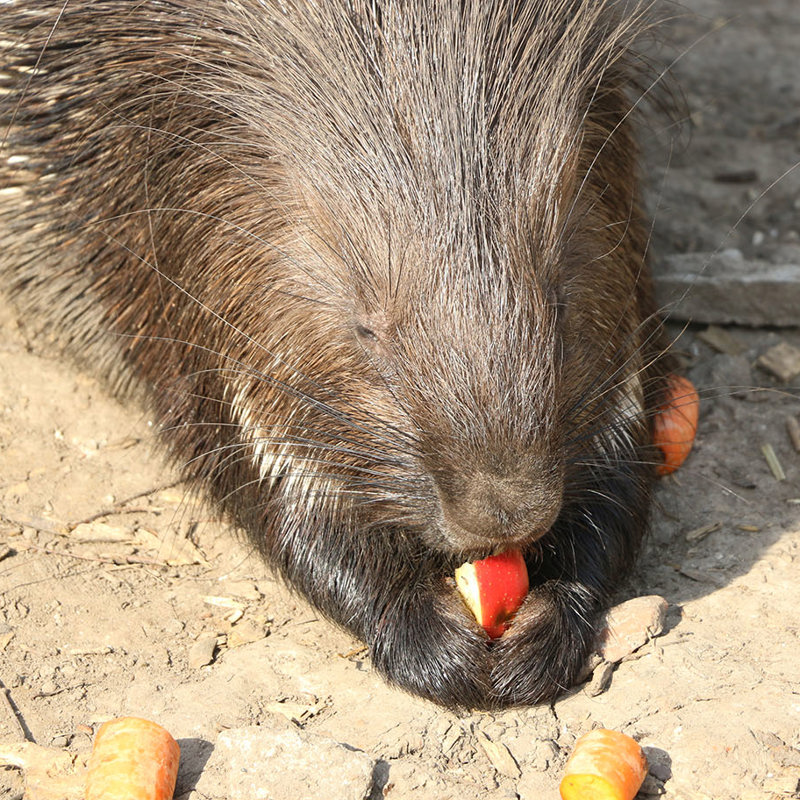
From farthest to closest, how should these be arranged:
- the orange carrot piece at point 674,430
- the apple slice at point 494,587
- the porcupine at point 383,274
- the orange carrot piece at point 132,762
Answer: the orange carrot piece at point 674,430
the apple slice at point 494,587
the porcupine at point 383,274
the orange carrot piece at point 132,762

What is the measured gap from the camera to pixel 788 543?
338cm

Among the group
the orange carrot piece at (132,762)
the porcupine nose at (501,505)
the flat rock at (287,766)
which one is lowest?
the flat rock at (287,766)

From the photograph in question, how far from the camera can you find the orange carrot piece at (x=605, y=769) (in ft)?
7.83

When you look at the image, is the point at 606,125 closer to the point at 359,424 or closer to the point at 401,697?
the point at 359,424

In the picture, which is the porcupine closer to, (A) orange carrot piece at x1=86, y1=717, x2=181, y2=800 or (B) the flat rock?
(B) the flat rock

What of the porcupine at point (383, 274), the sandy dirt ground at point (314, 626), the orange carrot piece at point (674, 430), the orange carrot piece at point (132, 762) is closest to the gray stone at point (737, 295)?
the sandy dirt ground at point (314, 626)

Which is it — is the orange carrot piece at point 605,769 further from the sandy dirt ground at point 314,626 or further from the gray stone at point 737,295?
the gray stone at point 737,295

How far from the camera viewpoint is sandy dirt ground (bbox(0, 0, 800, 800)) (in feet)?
8.62

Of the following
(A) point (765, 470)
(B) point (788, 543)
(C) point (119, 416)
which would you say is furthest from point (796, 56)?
(C) point (119, 416)

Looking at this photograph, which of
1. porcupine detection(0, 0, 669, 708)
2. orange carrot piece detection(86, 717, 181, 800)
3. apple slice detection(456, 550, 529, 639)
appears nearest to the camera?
orange carrot piece detection(86, 717, 181, 800)

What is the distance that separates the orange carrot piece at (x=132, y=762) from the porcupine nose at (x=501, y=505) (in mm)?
742

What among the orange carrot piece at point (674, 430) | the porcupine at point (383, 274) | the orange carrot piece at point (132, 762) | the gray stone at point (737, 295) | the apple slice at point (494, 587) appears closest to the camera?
the orange carrot piece at point (132, 762)

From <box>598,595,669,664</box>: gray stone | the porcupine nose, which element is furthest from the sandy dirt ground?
the porcupine nose

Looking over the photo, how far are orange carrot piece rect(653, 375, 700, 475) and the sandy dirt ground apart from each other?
60 millimetres
